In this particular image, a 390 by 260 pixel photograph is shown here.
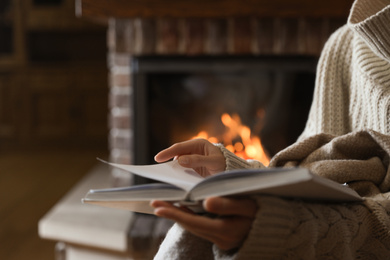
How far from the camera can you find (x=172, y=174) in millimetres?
686

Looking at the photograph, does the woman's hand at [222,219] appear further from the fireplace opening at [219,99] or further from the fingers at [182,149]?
the fireplace opening at [219,99]

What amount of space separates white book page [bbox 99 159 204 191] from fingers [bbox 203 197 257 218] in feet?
0.22

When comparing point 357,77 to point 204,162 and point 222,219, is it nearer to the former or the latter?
point 204,162

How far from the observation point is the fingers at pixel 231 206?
0.54m

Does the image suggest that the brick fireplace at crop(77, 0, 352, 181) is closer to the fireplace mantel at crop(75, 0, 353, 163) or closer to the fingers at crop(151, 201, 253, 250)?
the fireplace mantel at crop(75, 0, 353, 163)

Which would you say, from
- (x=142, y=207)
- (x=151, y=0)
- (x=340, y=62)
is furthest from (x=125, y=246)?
(x=142, y=207)

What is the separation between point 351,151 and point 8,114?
4142 millimetres

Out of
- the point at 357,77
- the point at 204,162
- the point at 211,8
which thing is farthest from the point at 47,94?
the point at 204,162

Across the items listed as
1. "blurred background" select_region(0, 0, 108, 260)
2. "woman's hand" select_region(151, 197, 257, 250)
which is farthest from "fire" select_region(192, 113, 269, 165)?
"blurred background" select_region(0, 0, 108, 260)

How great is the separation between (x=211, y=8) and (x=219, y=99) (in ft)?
1.17

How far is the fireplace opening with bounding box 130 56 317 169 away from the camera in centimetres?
204

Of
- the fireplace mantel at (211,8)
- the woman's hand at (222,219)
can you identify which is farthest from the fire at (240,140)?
the woman's hand at (222,219)

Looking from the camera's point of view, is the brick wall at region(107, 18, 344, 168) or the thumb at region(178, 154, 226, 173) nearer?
the thumb at region(178, 154, 226, 173)

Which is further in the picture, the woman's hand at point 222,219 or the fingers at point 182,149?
the fingers at point 182,149
